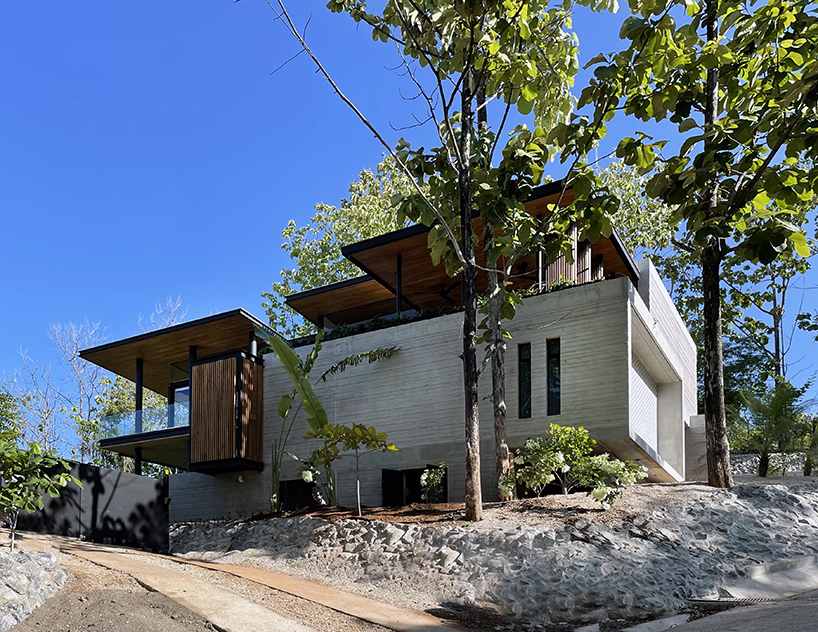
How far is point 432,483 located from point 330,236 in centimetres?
2193

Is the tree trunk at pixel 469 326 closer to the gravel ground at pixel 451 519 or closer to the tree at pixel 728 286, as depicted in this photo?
the gravel ground at pixel 451 519

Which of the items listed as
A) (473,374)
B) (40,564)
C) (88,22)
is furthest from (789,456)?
(88,22)

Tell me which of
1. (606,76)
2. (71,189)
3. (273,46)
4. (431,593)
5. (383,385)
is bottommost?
(431,593)

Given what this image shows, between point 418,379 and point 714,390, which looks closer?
point 714,390

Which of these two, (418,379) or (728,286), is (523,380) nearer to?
(418,379)

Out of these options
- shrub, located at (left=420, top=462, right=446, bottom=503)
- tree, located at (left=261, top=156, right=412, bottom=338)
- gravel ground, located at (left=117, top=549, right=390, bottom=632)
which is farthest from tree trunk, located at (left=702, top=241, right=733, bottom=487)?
tree, located at (left=261, top=156, right=412, bottom=338)

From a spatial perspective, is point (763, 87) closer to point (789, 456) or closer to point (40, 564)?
point (789, 456)

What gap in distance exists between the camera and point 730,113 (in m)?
11.1

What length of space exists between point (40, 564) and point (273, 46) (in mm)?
7645

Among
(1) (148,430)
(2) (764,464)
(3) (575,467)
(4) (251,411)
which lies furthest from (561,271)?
(1) (148,430)

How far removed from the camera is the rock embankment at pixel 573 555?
9.98 meters

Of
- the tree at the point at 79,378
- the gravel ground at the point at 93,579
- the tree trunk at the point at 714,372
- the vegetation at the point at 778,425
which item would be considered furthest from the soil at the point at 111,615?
the tree at the point at 79,378

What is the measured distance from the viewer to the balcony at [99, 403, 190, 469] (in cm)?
2267

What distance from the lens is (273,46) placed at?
11.3 meters
